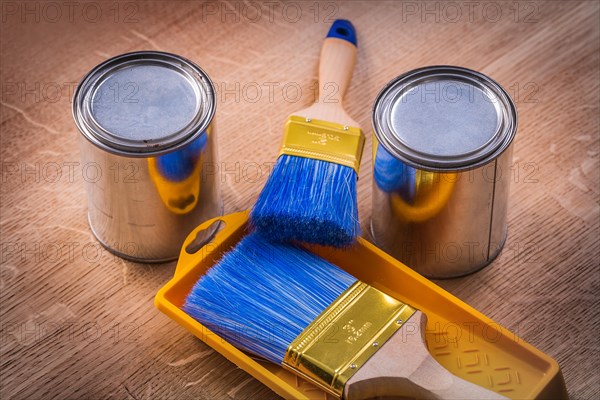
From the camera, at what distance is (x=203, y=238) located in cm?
143

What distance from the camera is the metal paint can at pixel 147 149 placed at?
129 centimetres

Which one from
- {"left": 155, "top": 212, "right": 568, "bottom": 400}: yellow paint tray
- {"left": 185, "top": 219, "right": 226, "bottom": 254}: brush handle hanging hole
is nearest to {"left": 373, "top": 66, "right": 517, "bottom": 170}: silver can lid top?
{"left": 155, "top": 212, "right": 568, "bottom": 400}: yellow paint tray

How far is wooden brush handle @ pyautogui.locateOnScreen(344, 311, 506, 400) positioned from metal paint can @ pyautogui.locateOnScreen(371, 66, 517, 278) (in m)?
0.18

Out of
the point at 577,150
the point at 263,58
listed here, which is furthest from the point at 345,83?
the point at 577,150

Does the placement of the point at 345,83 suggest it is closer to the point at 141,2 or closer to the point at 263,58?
the point at 263,58

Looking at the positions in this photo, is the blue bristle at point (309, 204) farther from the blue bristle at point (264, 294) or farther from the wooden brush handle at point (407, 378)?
the wooden brush handle at point (407, 378)

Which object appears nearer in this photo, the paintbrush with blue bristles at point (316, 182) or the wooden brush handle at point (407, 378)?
the wooden brush handle at point (407, 378)

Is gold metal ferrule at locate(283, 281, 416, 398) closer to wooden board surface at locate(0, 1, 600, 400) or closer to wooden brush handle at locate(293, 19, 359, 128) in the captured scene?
wooden board surface at locate(0, 1, 600, 400)

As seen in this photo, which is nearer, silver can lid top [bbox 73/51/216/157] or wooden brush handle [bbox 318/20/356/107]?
silver can lid top [bbox 73/51/216/157]

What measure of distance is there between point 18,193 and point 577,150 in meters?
0.80

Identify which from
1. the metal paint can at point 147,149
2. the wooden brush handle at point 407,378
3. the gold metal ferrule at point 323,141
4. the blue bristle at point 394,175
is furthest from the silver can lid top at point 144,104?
the wooden brush handle at point 407,378

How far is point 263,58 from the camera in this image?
161 centimetres

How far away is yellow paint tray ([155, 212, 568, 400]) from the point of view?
1234 millimetres

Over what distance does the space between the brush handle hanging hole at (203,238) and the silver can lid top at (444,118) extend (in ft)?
0.94
